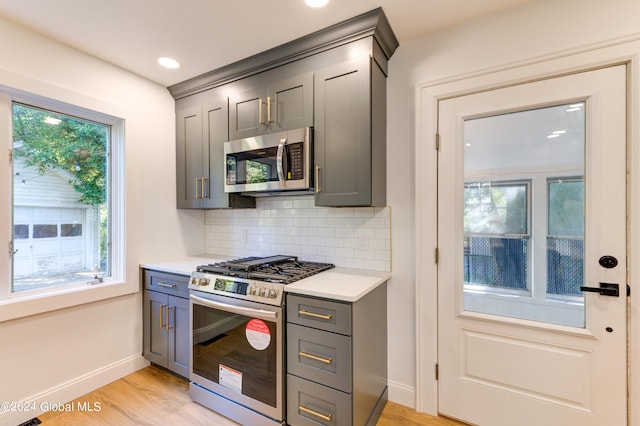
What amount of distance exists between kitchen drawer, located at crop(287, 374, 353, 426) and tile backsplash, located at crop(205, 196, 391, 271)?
35.5 inches

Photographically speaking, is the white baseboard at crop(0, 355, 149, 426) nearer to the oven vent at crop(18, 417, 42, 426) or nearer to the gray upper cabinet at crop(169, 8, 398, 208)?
the oven vent at crop(18, 417, 42, 426)

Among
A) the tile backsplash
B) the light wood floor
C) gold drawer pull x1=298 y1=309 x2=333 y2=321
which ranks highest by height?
the tile backsplash

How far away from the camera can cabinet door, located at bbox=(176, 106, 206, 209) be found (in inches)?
105

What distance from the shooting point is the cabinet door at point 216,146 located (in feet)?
8.14

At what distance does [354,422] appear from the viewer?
5.01 ft

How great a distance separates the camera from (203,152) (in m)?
2.62

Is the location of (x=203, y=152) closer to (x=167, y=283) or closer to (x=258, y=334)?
(x=167, y=283)

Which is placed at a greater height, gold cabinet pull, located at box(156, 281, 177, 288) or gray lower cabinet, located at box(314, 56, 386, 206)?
gray lower cabinet, located at box(314, 56, 386, 206)

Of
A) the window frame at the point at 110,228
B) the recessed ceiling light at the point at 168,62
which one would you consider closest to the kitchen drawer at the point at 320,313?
the window frame at the point at 110,228

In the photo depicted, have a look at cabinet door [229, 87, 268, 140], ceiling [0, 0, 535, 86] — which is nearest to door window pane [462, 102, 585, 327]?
ceiling [0, 0, 535, 86]

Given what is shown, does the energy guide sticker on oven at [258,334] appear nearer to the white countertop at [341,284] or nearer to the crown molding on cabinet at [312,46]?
the white countertop at [341,284]

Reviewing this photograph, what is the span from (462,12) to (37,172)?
3.07 metres

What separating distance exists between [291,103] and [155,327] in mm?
2186

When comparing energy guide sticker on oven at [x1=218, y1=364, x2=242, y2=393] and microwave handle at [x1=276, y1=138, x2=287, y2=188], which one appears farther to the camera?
microwave handle at [x1=276, y1=138, x2=287, y2=188]
